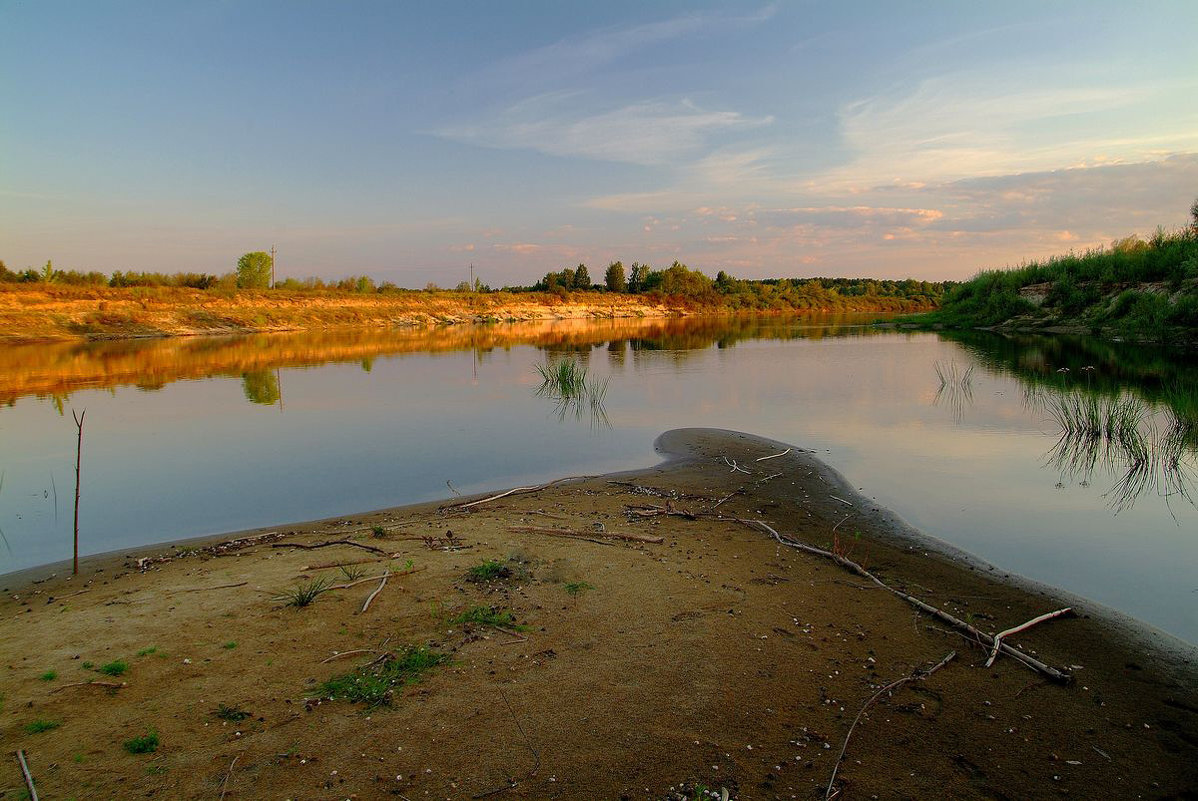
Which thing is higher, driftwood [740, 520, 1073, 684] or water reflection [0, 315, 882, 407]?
water reflection [0, 315, 882, 407]

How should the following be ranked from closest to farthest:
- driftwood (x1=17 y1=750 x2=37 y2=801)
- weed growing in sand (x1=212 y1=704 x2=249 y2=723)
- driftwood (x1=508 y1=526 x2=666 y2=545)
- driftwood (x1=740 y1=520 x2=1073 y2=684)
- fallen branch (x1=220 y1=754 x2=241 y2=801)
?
driftwood (x1=17 y1=750 x2=37 y2=801)
fallen branch (x1=220 y1=754 x2=241 y2=801)
weed growing in sand (x1=212 y1=704 x2=249 y2=723)
driftwood (x1=740 y1=520 x2=1073 y2=684)
driftwood (x1=508 y1=526 x2=666 y2=545)

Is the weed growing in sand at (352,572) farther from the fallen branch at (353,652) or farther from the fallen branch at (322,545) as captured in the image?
the fallen branch at (353,652)

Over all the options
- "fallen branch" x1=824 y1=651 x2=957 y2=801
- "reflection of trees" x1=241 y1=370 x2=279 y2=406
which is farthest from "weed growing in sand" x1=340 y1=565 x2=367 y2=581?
"reflection of trees" x1=241 y1=370 x2=279 y2=406

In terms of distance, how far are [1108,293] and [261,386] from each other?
137ft

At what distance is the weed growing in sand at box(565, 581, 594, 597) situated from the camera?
206 inches

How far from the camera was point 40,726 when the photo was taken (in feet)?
11.4

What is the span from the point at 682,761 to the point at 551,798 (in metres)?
0.71

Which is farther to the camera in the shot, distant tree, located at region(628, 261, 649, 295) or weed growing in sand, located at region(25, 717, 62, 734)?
distant tree, located at region(628, 261, 649, 295)

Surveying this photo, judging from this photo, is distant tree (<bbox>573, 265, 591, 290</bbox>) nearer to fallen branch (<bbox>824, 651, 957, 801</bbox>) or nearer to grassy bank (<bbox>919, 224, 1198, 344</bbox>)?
grassy bank (<bbox>919, 224, 1198, 344</bbox>)

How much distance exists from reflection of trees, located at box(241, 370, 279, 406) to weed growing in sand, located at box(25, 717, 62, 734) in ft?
45.8

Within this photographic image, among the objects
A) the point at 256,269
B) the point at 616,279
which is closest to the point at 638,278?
the point at 616,279

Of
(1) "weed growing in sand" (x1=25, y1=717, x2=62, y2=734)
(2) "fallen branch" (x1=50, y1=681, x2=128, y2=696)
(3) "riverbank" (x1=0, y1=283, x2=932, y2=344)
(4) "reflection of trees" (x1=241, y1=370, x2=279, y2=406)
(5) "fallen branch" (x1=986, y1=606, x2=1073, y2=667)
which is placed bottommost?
(1) "weed growing in sand" (x1=25, y1=717, x2=62, y2=734)

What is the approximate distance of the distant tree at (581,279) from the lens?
328 feet

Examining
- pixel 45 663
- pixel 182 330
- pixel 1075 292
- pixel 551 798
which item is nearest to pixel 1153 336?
pixel 1075 292
